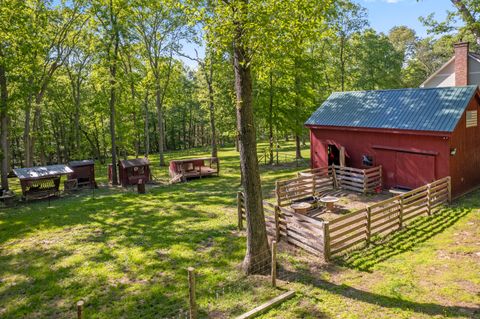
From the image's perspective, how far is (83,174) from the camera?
2473 cm

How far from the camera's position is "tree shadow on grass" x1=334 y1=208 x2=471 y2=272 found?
31.8 feet

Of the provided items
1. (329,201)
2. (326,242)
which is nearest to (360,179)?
(329,201)

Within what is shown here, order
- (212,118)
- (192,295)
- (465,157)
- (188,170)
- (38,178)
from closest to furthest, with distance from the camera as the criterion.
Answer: (192,295)
(465,157)
(38,178)
(188,170)
(212,118)

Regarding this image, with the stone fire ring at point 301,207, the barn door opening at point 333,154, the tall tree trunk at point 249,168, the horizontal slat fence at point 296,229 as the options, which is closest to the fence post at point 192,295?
the tall tree trunk at point 249,168

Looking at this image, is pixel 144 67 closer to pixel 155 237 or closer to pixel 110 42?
pixel 110 42

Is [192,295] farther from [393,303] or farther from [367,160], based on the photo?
[367,160]

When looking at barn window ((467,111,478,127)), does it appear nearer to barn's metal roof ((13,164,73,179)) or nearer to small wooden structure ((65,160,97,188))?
barn's metal roof ((13,164,73,179))

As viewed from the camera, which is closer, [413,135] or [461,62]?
[413,135]

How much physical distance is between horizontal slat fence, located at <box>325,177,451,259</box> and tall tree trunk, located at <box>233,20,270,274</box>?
6.35 ft

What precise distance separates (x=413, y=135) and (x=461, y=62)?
1310 cm

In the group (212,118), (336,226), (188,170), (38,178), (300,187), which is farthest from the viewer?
(212,118)

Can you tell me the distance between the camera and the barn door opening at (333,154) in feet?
68.3

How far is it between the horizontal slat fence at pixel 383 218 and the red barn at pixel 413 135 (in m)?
1.69

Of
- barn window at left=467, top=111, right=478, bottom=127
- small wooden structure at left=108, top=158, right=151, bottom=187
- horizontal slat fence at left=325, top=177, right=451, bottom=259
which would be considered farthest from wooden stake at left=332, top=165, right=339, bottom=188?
small wooden structure at left=108, top=158, right=151, bottom=187
